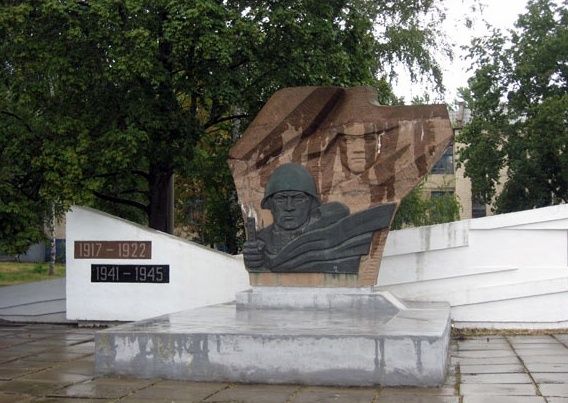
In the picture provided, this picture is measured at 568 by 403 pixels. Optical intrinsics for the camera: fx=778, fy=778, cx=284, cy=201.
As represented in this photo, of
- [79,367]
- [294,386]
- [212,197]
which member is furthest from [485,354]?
[212,197]

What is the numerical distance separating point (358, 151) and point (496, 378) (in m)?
4.03

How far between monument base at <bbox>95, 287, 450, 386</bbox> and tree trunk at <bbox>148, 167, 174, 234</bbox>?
7717 mm

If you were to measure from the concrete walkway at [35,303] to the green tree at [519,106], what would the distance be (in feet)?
39.5

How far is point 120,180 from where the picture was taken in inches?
685

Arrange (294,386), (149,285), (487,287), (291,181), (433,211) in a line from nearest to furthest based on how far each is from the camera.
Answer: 1. (294,386)
2. (291,181)
3. (487,287)
4. (149,285)
5. (433,211)

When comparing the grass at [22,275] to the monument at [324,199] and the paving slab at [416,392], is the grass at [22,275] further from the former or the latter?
the paving slab at [416,392]

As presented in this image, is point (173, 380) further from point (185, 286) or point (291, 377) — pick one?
point (185, 286)

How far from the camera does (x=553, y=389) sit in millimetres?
7707

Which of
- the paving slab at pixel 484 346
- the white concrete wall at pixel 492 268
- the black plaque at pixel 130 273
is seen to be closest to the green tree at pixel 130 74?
the black plaque at pixel 130 273

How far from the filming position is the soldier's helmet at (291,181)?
36.6 ft

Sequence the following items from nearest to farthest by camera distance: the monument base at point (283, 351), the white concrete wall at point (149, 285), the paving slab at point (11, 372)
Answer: the monument base at point (283, 351) → the paving slab at point (11, 372) → the white concrete wall at point (149, 285)

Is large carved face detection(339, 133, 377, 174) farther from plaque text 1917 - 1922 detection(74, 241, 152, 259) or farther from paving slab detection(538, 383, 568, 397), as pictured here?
plaque text 1917 - 1922 detection(74, 241, 152, 259)

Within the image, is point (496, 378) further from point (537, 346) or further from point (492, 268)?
point (492, 268)

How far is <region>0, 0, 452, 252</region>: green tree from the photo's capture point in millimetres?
13453
